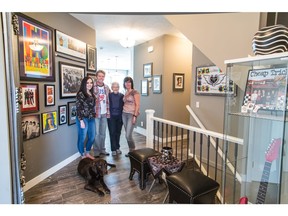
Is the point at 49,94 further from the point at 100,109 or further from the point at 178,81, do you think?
the point at 178,81

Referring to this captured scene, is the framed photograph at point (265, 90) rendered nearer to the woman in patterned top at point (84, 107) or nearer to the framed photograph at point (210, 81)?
the framed photograph at point (210, 81)

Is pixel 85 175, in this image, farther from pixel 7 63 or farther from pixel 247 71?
pixel 247 71

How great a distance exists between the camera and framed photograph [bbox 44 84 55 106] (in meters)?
2.79

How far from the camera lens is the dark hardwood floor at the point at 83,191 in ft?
7.58

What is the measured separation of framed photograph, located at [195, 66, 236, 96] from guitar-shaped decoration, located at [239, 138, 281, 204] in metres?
2.00

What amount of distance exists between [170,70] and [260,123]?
11.1 feet

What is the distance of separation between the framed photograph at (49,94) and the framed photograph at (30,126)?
0.28 m

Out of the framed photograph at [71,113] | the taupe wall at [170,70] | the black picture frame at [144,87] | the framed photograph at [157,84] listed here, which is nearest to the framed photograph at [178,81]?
the taupe wall at [170,70]

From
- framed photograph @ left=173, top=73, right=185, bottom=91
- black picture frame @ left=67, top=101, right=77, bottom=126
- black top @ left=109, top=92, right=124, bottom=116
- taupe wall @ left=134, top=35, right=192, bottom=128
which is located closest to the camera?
black picture frame @ left=67, top=101, right=77, bottom=126

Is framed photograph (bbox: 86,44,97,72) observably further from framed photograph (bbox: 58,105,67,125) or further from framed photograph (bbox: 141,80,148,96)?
framed photograph (bbox: 141,80,148,96)

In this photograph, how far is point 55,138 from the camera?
304 centimetres

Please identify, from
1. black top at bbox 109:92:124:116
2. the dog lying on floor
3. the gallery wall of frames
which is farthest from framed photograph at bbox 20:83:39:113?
black top at bbox 109:92:124:116
